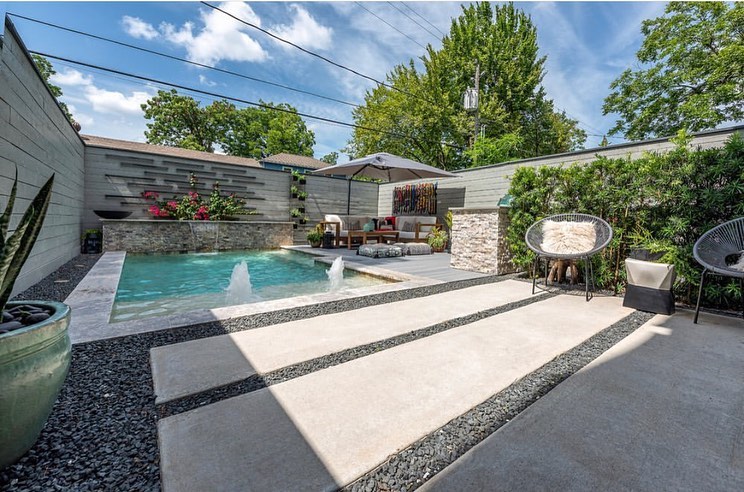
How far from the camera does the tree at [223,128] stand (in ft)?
77.2

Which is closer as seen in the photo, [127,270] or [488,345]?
[488,345]

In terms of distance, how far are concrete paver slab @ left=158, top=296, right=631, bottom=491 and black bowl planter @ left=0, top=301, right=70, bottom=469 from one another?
39 centimetres

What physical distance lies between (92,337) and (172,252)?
6206 mm

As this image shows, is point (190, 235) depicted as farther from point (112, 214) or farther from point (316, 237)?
point (316, 237)

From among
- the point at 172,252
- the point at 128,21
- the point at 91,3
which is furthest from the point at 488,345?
the point at 128,21

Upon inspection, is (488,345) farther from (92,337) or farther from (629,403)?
(92,337)

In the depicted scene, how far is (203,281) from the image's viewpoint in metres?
4.73

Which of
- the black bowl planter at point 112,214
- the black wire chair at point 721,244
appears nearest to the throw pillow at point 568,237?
the black wire chair at point 721,244

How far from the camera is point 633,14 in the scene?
1091 cm

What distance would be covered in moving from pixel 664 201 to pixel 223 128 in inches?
1126

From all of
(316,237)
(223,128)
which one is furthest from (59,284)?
(223,128)

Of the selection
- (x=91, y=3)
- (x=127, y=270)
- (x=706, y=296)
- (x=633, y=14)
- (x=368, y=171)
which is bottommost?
(x=127, y=270)

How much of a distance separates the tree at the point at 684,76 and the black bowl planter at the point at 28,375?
59.4 feet

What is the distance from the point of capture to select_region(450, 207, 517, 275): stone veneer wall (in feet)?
16.3
